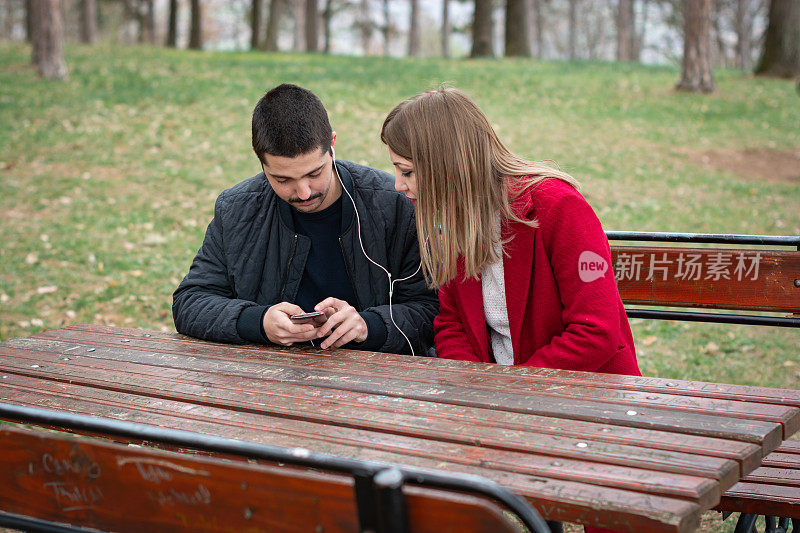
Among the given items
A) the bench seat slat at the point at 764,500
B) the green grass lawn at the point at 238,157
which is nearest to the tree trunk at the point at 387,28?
the green grass lawn at the point at 238,157

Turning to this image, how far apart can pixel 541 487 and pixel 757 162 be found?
10.8 meters

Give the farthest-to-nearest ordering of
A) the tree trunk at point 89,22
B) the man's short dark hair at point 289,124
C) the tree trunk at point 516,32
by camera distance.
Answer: the tree trunk at point 89,22 < the tree trunk at point 516,32 < the man's short dark hair at point 289,124

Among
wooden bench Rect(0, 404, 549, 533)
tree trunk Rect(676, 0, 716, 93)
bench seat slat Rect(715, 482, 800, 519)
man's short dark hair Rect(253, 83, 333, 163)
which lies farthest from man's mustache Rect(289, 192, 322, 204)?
tree trunk Rect(676, 0, 716, 93)

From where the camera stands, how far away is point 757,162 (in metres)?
11.2

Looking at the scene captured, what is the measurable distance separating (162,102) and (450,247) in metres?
10.00

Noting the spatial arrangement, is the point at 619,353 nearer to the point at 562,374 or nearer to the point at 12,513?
the point at 562,374

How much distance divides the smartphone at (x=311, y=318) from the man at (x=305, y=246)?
4.8 inches

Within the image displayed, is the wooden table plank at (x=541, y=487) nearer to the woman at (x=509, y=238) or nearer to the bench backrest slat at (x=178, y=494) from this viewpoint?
the bench backrest slat at (x=178, y=494)

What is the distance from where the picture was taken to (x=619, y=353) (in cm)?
279

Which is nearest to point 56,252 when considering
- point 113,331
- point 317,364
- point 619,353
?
point 113,331

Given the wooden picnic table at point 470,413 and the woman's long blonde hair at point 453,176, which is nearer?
the wooden picnic table at point 470,413

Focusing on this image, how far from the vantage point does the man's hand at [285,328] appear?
2.83 m

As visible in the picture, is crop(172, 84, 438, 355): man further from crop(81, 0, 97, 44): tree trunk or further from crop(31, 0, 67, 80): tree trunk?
crop(81, 0, 97, 44): tree trunk

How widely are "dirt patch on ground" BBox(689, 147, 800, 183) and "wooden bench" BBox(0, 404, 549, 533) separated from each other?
411 inches
